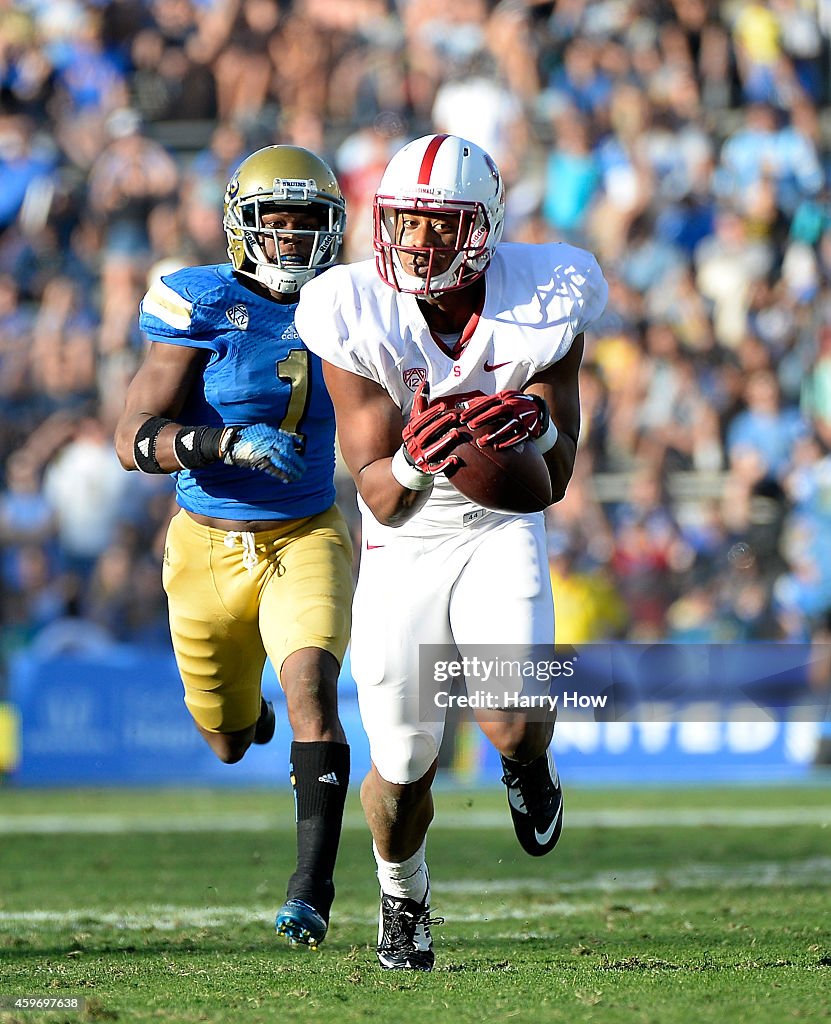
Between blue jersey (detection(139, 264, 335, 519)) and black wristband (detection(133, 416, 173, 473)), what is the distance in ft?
0.67

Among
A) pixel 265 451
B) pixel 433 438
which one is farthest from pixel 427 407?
pixel 265 451

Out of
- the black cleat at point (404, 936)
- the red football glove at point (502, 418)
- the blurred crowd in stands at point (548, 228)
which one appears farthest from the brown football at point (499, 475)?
the blurred crowd in stands at point (548, 228)

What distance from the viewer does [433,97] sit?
12062 mm

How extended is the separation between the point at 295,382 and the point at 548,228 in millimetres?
7017

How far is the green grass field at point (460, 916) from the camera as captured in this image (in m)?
3.58

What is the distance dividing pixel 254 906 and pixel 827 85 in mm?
8544

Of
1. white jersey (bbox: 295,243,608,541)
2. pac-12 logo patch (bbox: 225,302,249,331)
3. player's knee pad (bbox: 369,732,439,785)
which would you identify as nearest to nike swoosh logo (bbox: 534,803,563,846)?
player's knee pad (bbox: 369,732,439,785)

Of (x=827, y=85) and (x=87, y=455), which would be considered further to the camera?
(x=827, y=85)

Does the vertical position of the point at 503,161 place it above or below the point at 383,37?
below

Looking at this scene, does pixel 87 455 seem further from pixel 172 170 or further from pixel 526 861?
pixel 526 861

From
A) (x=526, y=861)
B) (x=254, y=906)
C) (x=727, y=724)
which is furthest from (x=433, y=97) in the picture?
(x=254, y=906)

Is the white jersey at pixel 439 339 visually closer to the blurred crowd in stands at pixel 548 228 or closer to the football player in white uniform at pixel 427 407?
the football player in white uniform at pixel 427 407

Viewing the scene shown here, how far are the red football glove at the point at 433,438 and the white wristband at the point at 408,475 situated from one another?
0.06 feet

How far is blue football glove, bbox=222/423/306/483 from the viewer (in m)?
4.32
